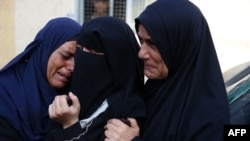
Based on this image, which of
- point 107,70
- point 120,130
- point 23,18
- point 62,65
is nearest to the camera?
point 120,130

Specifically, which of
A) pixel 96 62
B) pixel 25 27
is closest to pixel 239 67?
pixel 96 62

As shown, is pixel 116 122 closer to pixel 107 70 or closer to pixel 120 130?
pixel 120 130

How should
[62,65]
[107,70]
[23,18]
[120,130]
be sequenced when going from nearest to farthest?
1. [120,130]
2. [107,70]
3. [62,65]
4. [23,18]

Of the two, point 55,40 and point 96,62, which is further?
point 55,40

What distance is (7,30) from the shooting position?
23.3 feet

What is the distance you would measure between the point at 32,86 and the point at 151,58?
25.7 inches

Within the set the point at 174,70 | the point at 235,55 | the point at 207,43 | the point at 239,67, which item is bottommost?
the point at 235,55

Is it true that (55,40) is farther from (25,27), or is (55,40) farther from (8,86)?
(25,27)

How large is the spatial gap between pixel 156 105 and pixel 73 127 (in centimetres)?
39

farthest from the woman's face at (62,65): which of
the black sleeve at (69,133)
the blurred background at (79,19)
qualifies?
the blurred background at (79,19)

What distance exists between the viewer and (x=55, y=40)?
87.3 inches

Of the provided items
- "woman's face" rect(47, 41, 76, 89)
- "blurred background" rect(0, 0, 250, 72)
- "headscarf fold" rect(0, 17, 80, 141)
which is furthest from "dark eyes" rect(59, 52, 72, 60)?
"blurred background" rect(0, 0, 250, 72)

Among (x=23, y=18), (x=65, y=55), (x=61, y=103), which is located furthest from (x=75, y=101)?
→ (x=23, y=18)

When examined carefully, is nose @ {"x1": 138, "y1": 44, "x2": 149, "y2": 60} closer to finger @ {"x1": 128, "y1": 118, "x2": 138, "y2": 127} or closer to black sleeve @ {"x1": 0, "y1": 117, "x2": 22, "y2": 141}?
finger @ {"x1": 128, "y1": 118, "x2": 138, "y2": 127}
